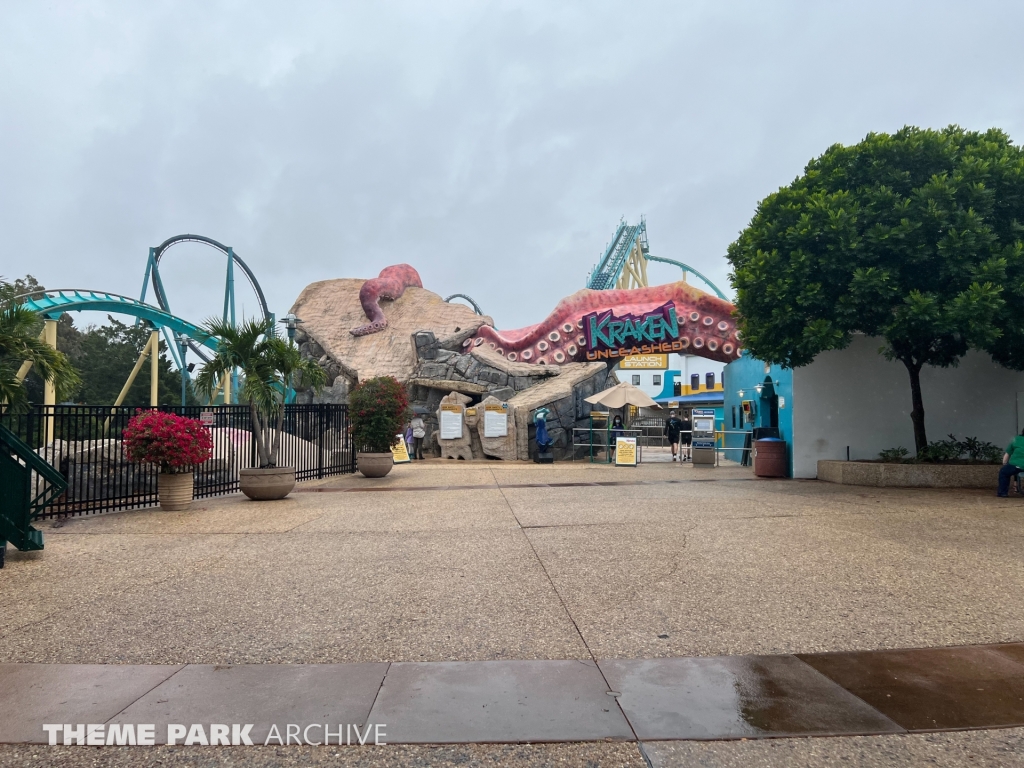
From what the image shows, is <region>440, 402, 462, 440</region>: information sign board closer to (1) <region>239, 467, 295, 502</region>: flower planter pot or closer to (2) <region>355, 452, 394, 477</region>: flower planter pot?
(2) <region>355, 452, 394, 477</region>: flower planter pot

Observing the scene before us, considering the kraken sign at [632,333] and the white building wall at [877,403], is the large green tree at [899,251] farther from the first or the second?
the kraken sign at [632,333]

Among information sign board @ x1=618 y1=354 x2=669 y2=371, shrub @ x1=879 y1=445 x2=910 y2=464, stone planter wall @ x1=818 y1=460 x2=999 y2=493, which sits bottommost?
stone planter wall @ x1=818 y1=460 x2=999 y2=493

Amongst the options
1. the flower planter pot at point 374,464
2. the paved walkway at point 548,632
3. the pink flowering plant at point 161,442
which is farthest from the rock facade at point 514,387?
the paved walkway at point 548,632

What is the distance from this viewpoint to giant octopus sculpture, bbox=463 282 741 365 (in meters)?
27.8

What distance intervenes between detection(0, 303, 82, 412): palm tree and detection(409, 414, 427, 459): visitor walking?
1610 cm

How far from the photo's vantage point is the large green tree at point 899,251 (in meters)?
11.2

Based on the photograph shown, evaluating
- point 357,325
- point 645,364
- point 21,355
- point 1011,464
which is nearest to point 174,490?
point 21,355

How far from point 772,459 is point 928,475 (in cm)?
342

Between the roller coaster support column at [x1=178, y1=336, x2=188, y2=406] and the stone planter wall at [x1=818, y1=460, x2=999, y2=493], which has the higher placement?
the roller coaster support column at [x1=178, y1=336, x2=188, y2=406]

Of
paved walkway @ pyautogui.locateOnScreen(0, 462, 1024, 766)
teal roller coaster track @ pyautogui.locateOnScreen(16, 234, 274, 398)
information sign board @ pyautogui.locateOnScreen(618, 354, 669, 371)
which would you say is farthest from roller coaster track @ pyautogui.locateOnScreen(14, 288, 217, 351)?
information sign board @ pyautogui.locateOnScreen(618, 354, 669, 371)

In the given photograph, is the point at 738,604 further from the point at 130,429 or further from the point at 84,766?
the point at 130,429

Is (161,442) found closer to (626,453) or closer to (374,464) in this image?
(374,464)

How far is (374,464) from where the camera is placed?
16.5 m

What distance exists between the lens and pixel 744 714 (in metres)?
3.35
